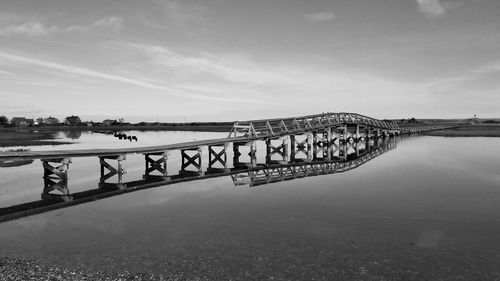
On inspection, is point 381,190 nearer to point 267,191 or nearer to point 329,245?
point 267,191

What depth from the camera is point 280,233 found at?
11.8 metres

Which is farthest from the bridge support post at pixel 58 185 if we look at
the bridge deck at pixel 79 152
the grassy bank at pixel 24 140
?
the grassy bank at pixel 24 140

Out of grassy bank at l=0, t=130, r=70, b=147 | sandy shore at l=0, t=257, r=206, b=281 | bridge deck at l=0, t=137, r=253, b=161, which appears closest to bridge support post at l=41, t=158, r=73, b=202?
bridge deck at l=0, t=137, r=253, b=161

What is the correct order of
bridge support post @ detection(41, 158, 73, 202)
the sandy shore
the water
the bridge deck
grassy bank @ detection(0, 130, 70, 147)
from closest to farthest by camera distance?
the sandy shore, the water, bridge support post @ detection(41, 158, 73, 202), the bridge deck, grassy bank @ detection(0, 130, 70, 147)

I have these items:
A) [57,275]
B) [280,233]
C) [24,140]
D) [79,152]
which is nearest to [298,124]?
[79,152]

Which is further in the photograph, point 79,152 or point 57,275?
point 79,152

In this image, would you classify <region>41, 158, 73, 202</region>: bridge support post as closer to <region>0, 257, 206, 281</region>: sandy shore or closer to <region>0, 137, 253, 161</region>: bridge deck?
<region>0, 137, 253, 161</region>: bridge deck

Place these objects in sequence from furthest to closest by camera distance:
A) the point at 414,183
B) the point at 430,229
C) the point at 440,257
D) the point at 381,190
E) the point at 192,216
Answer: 1. the point at 414,183
2. the point at 381,190
3. the point at 192,216
4. the point at 430,229
5. the point at 440,257

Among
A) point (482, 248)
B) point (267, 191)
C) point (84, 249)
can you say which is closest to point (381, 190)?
point (267, 191)

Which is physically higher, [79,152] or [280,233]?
[79,152]

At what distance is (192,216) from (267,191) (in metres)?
6.24

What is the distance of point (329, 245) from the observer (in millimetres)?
10609

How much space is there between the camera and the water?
9.04 metres

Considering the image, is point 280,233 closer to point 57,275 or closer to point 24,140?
point 57,275
